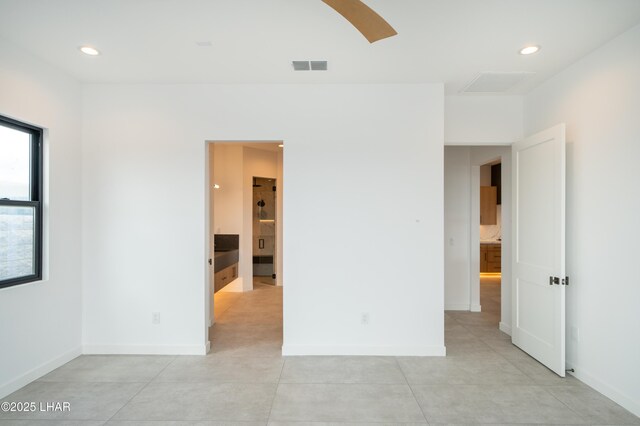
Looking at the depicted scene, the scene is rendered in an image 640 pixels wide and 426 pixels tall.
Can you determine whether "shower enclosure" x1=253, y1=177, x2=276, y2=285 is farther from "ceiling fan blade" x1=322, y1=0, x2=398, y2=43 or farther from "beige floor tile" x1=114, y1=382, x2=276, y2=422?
"ceiling fan blade" x1=322, y1=0, x2=398, y2=43

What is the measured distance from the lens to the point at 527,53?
9.47ft

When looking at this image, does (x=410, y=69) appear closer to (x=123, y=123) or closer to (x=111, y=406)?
(x=123, y=123)

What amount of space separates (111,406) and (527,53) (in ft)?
14.2

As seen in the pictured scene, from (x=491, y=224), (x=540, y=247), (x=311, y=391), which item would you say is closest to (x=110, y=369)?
(x=311, y=391)

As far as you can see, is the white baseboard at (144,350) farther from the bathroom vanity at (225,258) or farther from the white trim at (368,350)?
the bathroom vanity at (225,258)

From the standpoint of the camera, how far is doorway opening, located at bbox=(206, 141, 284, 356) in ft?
17.4

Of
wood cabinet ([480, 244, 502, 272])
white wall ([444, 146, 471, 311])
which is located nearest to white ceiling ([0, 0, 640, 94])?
white wall ([444, 146, 471, 311])

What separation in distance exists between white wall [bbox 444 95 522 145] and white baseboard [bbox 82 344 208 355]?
3.55 meters

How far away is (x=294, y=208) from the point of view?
3549 millimetres

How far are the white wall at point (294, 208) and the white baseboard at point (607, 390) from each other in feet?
3.80

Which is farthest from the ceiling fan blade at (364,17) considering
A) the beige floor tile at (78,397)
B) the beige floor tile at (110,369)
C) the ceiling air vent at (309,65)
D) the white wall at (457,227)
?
the white wall at (457,227)

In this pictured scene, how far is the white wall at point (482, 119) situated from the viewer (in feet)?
12.8

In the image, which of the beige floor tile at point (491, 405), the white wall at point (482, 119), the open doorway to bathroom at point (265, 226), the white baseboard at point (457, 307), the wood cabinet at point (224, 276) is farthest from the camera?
the open doorway to bathroom at point (265, 226)

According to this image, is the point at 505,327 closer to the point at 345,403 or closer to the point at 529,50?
the point at 345,403
